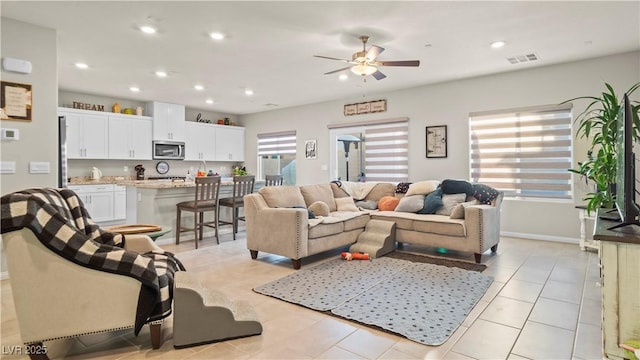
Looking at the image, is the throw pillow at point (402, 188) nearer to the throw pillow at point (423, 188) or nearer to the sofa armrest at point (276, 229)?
the throw pillow at point (423, 188)

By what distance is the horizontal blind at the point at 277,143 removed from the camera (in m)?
8.50

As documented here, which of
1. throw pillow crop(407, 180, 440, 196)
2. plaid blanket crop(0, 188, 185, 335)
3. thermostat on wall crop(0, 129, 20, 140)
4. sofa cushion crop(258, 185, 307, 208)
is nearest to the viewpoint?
plaid blanket crop(0, 188, 185, 335)

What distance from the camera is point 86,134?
6621 mm

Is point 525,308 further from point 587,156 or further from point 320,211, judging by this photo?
point 587,156

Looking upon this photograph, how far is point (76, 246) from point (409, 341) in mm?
2076

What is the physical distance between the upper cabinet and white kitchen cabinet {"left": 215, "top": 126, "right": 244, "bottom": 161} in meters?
0.98

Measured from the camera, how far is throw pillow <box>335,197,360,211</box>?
512 centimetres

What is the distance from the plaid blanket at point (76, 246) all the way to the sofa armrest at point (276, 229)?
65.6 inches

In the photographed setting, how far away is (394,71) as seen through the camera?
539cm

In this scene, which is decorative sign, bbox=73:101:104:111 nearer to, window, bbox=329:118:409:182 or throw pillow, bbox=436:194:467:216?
window, bbox=329:118:409:182

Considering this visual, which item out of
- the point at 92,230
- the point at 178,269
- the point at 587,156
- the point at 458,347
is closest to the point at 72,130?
the point at 92,230

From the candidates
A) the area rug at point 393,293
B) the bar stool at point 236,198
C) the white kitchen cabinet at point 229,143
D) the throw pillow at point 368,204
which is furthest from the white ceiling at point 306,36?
the white kitchen cabinet at point 229,143

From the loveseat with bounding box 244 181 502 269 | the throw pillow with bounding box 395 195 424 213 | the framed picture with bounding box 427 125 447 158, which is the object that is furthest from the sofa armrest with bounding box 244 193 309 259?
the framed picture with bounding box 427 125 447 158

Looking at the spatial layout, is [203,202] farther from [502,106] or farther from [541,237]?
[541,237]
